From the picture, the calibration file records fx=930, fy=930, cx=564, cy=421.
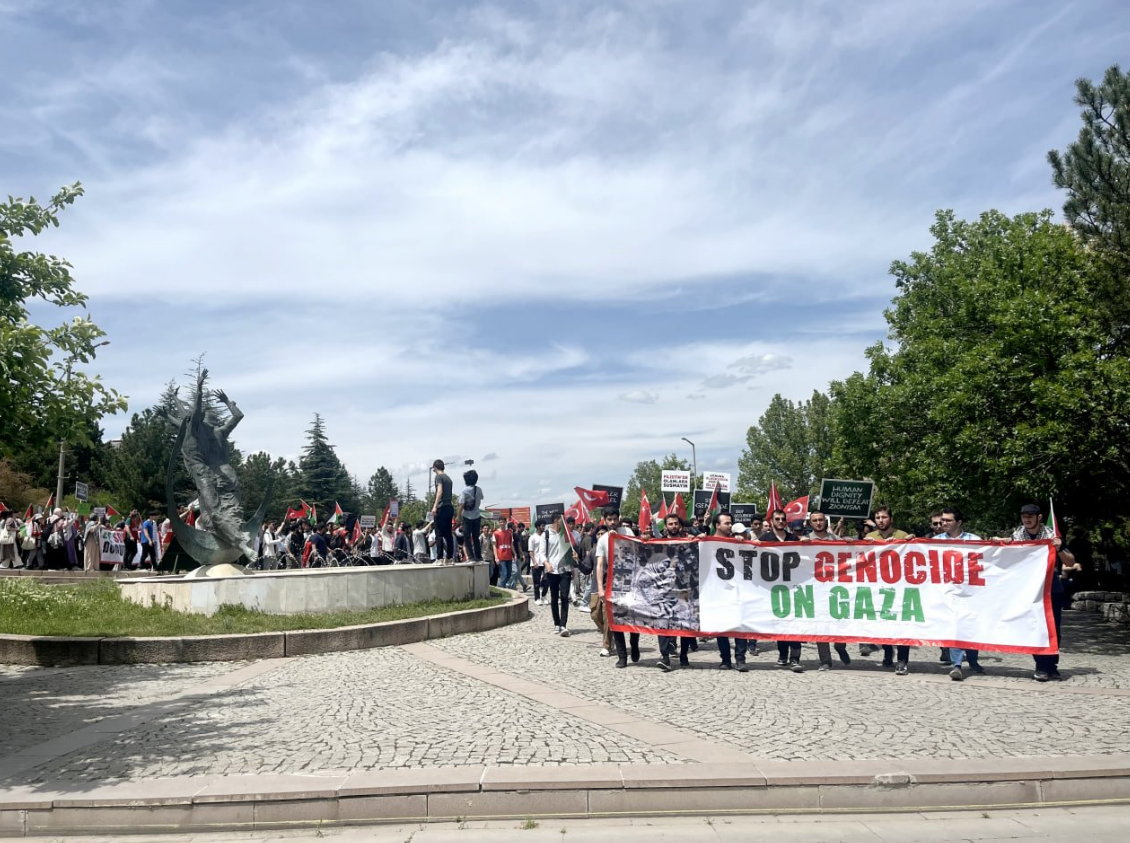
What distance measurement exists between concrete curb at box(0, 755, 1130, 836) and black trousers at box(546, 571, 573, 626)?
7736 millimetres

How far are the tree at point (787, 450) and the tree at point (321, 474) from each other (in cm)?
3081

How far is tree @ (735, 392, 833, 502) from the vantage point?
61.9m

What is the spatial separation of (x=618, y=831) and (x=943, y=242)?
31059 mm

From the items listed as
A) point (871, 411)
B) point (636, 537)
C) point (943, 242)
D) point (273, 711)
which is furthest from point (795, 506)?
point (273, 711)

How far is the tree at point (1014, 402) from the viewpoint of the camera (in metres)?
12.2

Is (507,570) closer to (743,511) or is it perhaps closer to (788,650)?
(743,511)

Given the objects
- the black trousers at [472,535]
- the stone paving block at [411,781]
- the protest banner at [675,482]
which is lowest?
the stone paving block at [411,781]

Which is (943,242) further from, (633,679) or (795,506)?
(633,679)

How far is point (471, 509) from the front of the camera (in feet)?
55.5

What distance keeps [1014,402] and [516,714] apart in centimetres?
913

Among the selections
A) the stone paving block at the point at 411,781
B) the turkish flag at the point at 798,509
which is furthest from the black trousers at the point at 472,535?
the stone paving block at the point at 411,781

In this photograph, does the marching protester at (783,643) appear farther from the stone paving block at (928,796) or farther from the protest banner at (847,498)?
the protest banner at (847,498)

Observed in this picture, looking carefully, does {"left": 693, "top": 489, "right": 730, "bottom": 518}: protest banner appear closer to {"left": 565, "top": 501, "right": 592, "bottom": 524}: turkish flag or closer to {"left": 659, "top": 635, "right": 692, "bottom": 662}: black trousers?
{"left": 565, "top": 501, "right": 592, "bottom": 524}: turkish flag

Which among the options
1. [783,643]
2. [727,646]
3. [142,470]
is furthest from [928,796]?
[142,470]
